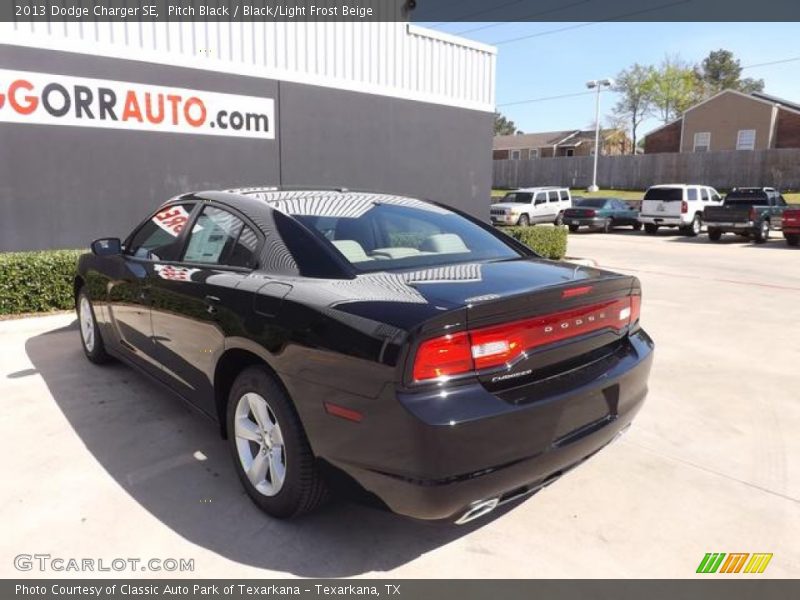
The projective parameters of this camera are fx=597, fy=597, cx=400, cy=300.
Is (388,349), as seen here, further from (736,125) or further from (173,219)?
(736,125)

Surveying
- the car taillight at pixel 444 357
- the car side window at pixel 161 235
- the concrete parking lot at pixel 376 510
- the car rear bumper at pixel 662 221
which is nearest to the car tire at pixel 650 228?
the car rear bumper at pixel 662 221

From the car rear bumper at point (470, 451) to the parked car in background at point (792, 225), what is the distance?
19.2 m

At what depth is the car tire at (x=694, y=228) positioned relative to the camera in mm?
22280

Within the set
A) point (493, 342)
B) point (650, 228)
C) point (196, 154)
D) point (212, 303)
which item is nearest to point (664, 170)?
point (650, 228)

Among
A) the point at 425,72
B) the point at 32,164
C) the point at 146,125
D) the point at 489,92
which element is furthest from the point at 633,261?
the point at 32,164

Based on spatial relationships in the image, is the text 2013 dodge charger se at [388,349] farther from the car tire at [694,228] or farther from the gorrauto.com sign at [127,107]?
the car tire at [694,228]

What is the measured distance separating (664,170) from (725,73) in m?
56.0

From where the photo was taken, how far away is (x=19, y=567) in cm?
256

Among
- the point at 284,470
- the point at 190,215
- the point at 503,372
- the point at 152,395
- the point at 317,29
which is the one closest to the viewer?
the point at 503,372

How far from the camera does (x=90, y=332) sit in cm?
514

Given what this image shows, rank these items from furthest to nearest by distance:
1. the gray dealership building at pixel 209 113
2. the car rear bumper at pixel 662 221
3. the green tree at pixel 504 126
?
the green tree at pixel 504 126, the car rear bumper at pixel 662 221, the gray dealership building at pixel 209 113

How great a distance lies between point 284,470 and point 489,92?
13011 millimetres

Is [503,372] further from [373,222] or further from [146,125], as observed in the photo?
[146,125]

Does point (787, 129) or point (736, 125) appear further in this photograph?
point (736, 125)
